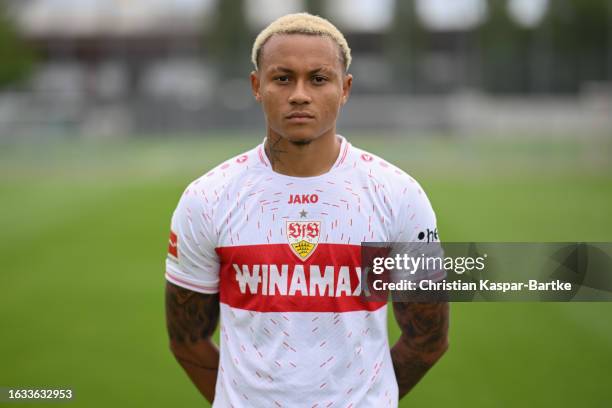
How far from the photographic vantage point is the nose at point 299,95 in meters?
2.46

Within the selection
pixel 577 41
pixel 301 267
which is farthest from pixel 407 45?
pixel 301 267

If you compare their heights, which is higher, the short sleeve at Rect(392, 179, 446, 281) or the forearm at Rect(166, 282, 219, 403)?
the short sleeve at Rect(392, 179, 446, 281)

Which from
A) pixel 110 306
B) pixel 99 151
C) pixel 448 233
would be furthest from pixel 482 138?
pixel 110 306

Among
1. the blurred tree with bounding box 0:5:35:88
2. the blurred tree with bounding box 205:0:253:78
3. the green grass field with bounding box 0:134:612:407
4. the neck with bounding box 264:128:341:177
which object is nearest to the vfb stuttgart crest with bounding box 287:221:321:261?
the neck with bounding box 264:128:341:177

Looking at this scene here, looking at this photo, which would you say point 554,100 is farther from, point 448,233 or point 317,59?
point 317,59

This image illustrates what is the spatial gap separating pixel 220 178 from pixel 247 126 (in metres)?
39.1

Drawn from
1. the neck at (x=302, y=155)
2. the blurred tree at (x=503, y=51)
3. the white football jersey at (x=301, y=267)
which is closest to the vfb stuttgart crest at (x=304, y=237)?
the white football jersey at (x=301, y=267)

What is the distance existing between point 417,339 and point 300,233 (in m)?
0.69

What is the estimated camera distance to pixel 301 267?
2562 mm

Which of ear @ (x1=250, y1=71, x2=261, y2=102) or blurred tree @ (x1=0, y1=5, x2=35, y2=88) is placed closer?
A: ear @ (x1=250, y1=71, x2=261, y2=102)

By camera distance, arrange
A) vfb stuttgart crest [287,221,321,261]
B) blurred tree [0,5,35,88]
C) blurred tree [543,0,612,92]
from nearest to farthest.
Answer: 1. vfb stuttgart crest [287,221,321,261]
2. blurred tree [543,0,612,92]
3. blurred tree [0,5,35,88]

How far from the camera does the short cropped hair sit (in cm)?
249

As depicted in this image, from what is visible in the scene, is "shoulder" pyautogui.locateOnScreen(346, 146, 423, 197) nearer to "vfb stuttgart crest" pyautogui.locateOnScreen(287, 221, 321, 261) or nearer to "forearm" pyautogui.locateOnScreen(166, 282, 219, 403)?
"vfb stuttgart crest" pyautogui.locateOnScreen(287, 221, 321, 261)

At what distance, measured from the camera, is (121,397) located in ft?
20.7
